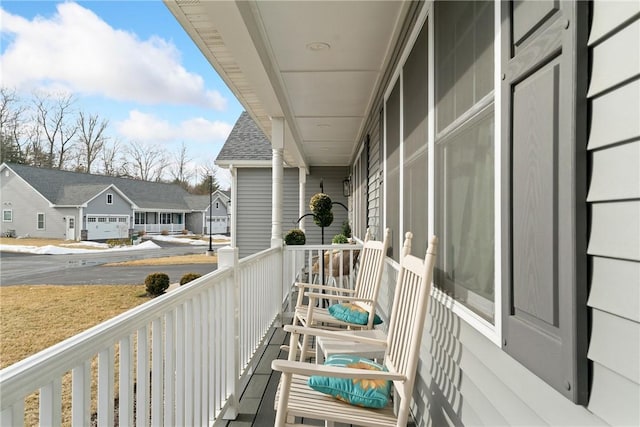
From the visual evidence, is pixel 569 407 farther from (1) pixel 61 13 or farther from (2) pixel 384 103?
(1) pixel 61 13

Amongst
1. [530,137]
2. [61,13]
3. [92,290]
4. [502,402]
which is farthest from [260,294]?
[61,13]

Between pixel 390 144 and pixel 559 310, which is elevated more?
pixel 390 144

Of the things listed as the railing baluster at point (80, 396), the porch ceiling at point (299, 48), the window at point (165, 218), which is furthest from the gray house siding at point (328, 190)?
the window at point (165, 218)

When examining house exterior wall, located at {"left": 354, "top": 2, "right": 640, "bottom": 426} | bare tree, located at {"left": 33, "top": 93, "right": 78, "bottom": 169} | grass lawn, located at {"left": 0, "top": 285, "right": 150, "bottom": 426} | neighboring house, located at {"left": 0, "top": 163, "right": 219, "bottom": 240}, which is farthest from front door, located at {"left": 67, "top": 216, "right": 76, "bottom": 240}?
house exterior wall, located at {"left": 354, "top": 2, "right": 640, "bottom": 426}

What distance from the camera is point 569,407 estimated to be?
0.87 metres

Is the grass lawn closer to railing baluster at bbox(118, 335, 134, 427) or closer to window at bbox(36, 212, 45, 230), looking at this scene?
window at bbox(36, 212, 45, 230)

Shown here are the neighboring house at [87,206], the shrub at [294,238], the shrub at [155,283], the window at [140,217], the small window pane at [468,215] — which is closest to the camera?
the small window pane at [468,215]

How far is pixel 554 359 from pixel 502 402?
1.38ft

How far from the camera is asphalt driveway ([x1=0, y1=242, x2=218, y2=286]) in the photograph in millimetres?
16938

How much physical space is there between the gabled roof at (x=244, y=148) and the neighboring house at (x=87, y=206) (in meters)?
12.8

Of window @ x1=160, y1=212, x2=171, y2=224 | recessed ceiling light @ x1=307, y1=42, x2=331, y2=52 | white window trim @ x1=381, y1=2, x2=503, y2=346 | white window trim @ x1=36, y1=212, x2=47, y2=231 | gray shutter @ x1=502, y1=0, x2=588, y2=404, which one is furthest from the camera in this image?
window @ x1=160, y1=212, x2=171, y2=224

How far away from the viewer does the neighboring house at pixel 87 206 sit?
20344 millimetres

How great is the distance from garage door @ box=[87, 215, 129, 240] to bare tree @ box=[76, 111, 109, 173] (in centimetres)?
667

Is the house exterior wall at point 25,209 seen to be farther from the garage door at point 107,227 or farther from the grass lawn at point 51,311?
the grass lawn at point 51,311
